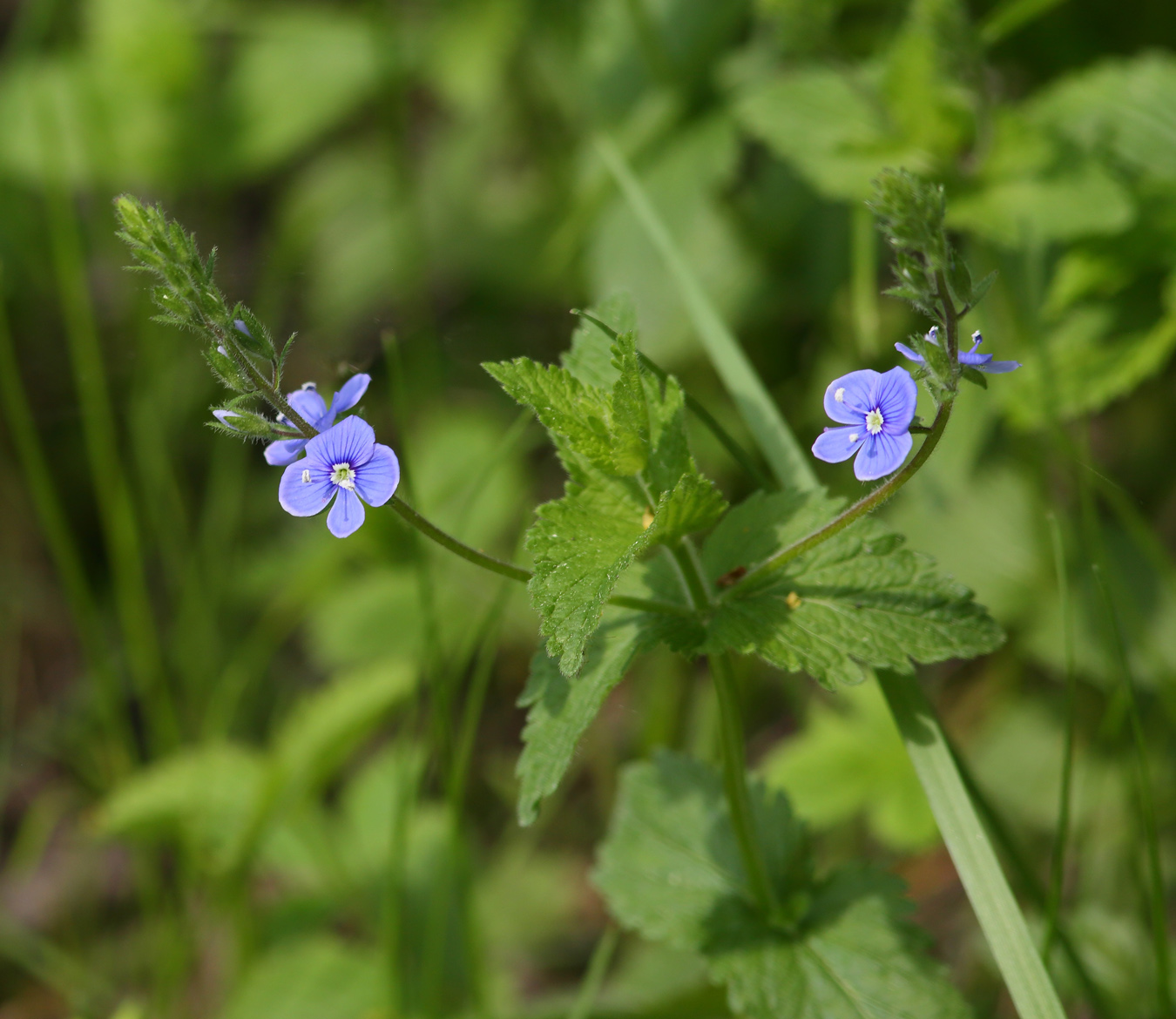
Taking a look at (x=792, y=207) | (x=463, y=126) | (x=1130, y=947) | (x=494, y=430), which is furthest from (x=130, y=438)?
(x=1130, y=947)

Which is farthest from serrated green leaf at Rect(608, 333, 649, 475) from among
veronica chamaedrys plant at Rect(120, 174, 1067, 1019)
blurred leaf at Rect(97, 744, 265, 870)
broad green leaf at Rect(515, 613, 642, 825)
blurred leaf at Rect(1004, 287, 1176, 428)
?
blurred leaf at Rect(97, 744, 265, 870)

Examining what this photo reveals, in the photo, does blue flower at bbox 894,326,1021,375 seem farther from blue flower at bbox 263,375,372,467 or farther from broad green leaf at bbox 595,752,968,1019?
broad green leaf at bbox 595,752,968,1019

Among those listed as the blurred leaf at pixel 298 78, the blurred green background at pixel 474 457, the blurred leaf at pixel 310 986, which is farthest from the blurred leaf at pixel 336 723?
the blurred leaf at pixel 298 78

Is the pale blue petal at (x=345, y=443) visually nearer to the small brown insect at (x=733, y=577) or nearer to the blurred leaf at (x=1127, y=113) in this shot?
the small brown insect at (x=733, y=577)

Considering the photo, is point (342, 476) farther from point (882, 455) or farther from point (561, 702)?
point (882, 455)

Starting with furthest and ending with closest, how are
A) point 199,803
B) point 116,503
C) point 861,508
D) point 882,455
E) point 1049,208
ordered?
point 116,503
point 199,803
point 1049,208
point 861,508
point 882,455

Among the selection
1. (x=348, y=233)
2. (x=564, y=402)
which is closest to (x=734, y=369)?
(x=564, y=402)

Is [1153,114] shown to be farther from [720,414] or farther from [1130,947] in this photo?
[1130,947]
